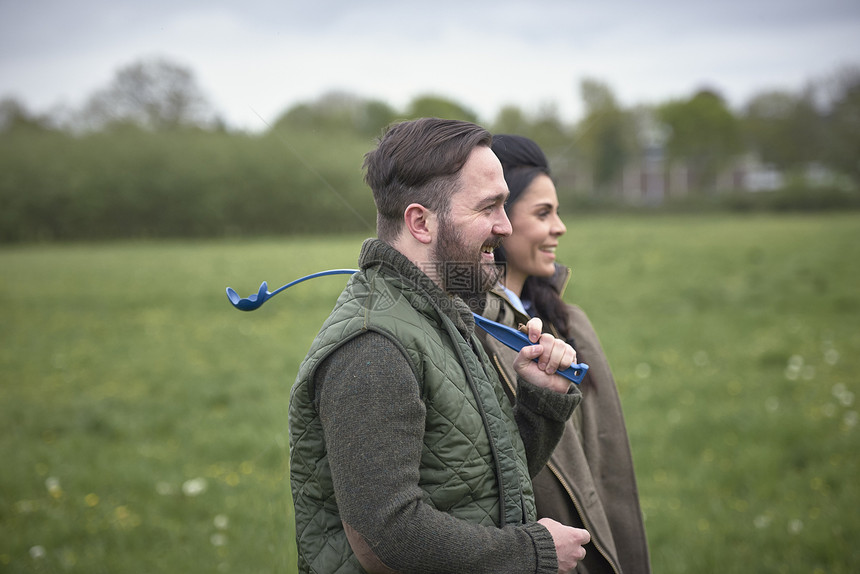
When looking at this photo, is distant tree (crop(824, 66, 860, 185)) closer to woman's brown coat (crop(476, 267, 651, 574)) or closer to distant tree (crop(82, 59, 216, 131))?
distant tree (crop(82, 59, 216, 131))

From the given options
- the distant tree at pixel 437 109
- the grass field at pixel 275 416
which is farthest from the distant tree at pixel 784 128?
the distant tree at pixel 437 109

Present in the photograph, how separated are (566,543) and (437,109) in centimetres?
178

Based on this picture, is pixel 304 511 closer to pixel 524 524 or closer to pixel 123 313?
pixel 524 524

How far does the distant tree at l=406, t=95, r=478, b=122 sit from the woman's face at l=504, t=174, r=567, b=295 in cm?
42

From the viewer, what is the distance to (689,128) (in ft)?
212

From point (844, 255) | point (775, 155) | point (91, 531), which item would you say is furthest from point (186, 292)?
point (775, 155)

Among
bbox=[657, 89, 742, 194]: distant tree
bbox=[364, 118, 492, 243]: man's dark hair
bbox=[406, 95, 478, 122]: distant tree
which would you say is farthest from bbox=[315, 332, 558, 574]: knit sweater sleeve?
bbox=[657, 89, 742, 194]: distant tree

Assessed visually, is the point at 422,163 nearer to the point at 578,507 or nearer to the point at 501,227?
the point at 501,227

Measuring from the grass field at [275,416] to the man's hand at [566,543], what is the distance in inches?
53.4

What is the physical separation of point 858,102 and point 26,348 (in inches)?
2044

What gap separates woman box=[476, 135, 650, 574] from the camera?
2848mm

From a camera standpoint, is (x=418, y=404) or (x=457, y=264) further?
(x=457, y=264)

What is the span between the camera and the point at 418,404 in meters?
1.62

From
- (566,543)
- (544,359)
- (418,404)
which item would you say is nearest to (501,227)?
(544,359)
